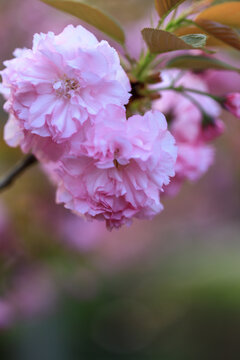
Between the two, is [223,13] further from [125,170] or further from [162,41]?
[125,170]

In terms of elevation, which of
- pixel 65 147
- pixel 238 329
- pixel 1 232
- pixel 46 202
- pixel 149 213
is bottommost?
pixel 238 329

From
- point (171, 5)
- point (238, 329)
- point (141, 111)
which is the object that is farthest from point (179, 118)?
point (238, 329)

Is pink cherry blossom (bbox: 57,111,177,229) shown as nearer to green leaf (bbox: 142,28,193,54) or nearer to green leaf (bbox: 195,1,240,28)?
green leaf (bbox: 142,28,193,54)

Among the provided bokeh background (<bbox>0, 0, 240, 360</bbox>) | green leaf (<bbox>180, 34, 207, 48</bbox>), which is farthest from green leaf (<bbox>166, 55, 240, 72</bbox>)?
bokeh background (<bbox>0, 0, 240, 360</bbox>)

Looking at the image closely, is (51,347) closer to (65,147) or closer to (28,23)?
(28,23)

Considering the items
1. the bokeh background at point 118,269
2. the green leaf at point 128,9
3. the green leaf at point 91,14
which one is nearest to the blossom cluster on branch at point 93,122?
the green leaf at point 91,14

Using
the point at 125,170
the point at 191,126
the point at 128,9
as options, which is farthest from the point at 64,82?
the point at 128,9
